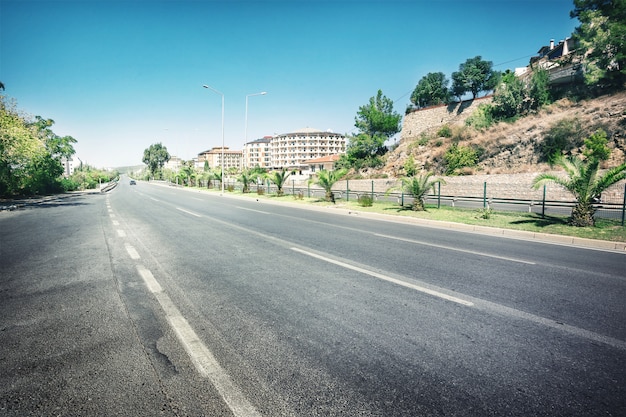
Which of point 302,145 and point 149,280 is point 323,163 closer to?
point 302,145

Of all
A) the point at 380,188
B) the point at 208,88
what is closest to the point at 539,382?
the point at 208,88

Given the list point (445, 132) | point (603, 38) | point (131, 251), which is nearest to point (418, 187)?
point (131, 251)

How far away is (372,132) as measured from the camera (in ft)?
201

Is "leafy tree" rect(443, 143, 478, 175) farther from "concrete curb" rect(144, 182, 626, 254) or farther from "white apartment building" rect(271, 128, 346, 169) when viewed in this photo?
"white apartment building" rect(271, 128, 346, 169)

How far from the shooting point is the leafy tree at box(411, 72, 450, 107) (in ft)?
210

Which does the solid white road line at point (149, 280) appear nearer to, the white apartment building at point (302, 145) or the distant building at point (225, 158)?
the white apartment building at point (302, 145)

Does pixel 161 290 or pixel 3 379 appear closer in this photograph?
pixel 3 379

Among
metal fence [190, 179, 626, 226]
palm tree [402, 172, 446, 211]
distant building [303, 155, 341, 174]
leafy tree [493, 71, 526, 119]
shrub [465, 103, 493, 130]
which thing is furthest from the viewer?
distant building [303, 155, 341, 174]

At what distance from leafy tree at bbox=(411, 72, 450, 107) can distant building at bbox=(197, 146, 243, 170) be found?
92774 mm

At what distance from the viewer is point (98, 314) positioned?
3.69 metres

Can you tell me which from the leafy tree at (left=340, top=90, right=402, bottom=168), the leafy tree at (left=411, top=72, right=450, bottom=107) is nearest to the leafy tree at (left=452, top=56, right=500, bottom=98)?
the leafy tree at (left=411, top=72, right=450, bottom=107)

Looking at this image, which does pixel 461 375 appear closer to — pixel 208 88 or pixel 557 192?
pixel 557 192

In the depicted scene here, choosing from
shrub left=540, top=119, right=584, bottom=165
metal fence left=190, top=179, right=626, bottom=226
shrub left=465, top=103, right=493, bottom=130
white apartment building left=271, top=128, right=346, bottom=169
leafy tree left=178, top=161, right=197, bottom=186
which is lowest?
metal fence left=190, top=179, right=626, bottom=226

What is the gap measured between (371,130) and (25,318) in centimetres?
6221
